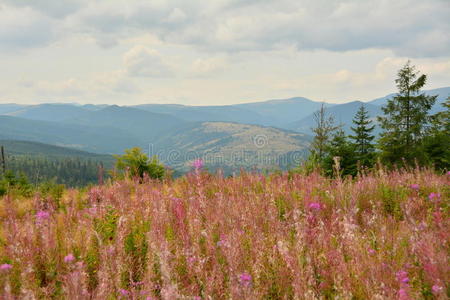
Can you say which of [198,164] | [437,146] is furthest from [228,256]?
[437,146]

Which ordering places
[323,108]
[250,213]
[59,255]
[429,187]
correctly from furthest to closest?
[323,108] → [429,187] → [250,213] → [59,255]

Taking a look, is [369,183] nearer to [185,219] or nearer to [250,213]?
[250,213]

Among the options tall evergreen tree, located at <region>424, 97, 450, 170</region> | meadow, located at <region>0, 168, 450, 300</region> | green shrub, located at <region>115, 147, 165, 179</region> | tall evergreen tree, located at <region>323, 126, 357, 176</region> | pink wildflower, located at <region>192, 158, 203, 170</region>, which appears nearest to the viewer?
meadow, located at <region>0, 168, 450, 300</region>

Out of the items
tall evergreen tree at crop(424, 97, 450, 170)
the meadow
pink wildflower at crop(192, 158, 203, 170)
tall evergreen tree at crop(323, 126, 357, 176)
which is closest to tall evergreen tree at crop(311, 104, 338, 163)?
tall evergreen tree at crop(323, 126, 357, 176)

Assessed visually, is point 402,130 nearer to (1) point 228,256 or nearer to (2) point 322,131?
(2) point 322,131

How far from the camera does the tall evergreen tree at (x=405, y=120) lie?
37250mm

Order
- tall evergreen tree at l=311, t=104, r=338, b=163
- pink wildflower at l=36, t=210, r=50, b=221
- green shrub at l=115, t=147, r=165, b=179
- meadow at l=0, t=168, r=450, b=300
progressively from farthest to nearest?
tall evergreen tree at l=311, t=104, r=338, b=163, green shrub at l=115, t=147, r=165, b=179, pink wildflower at l=36, t=210, r=50, b=221, meadow at l=0, t=168, r=450, b=300

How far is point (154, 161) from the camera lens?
16453 mm

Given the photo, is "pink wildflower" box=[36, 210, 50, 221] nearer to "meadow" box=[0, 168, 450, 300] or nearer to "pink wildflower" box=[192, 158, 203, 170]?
"meadow" box=[0, 168, 450, 300]

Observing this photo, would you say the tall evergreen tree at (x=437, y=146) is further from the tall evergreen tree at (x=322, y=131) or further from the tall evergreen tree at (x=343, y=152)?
the tall evergreen tree at (x=322, y=131)

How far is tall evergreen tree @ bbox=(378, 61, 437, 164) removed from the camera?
1467 inches

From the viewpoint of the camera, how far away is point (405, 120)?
39.2 metres

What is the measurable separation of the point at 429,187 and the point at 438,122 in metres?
38.0

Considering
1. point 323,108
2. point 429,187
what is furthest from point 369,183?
point 323,108
